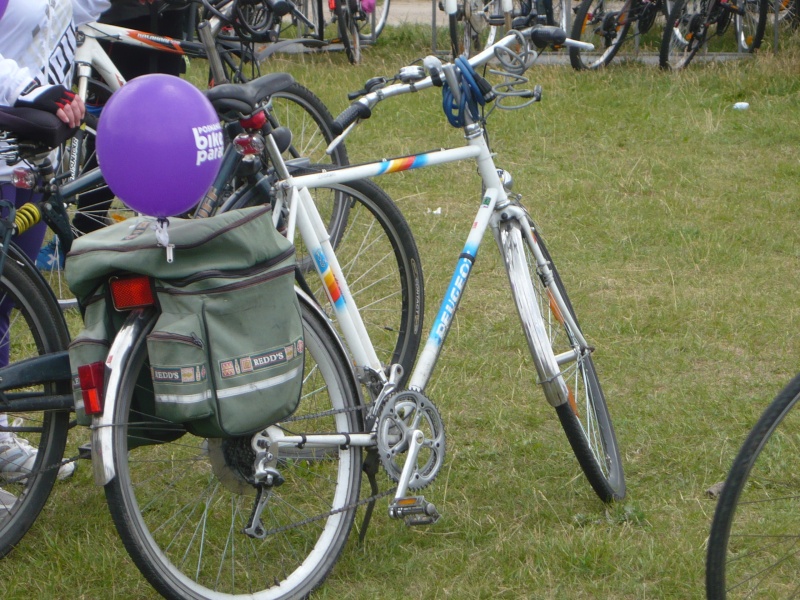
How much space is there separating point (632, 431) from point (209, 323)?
81.3 inches

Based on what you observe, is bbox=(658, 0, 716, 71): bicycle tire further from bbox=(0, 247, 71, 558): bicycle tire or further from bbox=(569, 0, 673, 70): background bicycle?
bbox=(0, 247, 71, 558): bicycle tire

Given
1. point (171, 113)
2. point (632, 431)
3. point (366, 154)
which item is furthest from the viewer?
point (366, 154)

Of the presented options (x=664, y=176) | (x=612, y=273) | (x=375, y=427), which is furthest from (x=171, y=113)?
(x=664, y=176)

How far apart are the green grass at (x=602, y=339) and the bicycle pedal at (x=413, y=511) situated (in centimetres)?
15

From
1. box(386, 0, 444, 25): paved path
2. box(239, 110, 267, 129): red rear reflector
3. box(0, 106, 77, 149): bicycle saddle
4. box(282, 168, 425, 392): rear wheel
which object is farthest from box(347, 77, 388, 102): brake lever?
box(386, 0, 444, 25): paved path

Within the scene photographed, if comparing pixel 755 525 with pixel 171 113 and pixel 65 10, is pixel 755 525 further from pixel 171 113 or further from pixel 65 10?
pixel 65 10

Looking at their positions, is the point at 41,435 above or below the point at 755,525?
above

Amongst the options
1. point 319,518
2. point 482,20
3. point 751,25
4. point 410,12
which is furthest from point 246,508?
point 410,12

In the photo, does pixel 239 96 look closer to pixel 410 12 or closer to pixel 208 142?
pixel 208 142

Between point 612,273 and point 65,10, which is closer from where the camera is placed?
point 65,10

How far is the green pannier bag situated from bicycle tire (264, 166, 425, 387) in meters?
0.94

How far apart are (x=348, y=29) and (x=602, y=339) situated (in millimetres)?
6915

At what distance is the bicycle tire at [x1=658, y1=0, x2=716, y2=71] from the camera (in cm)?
991

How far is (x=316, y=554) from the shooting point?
292cm
